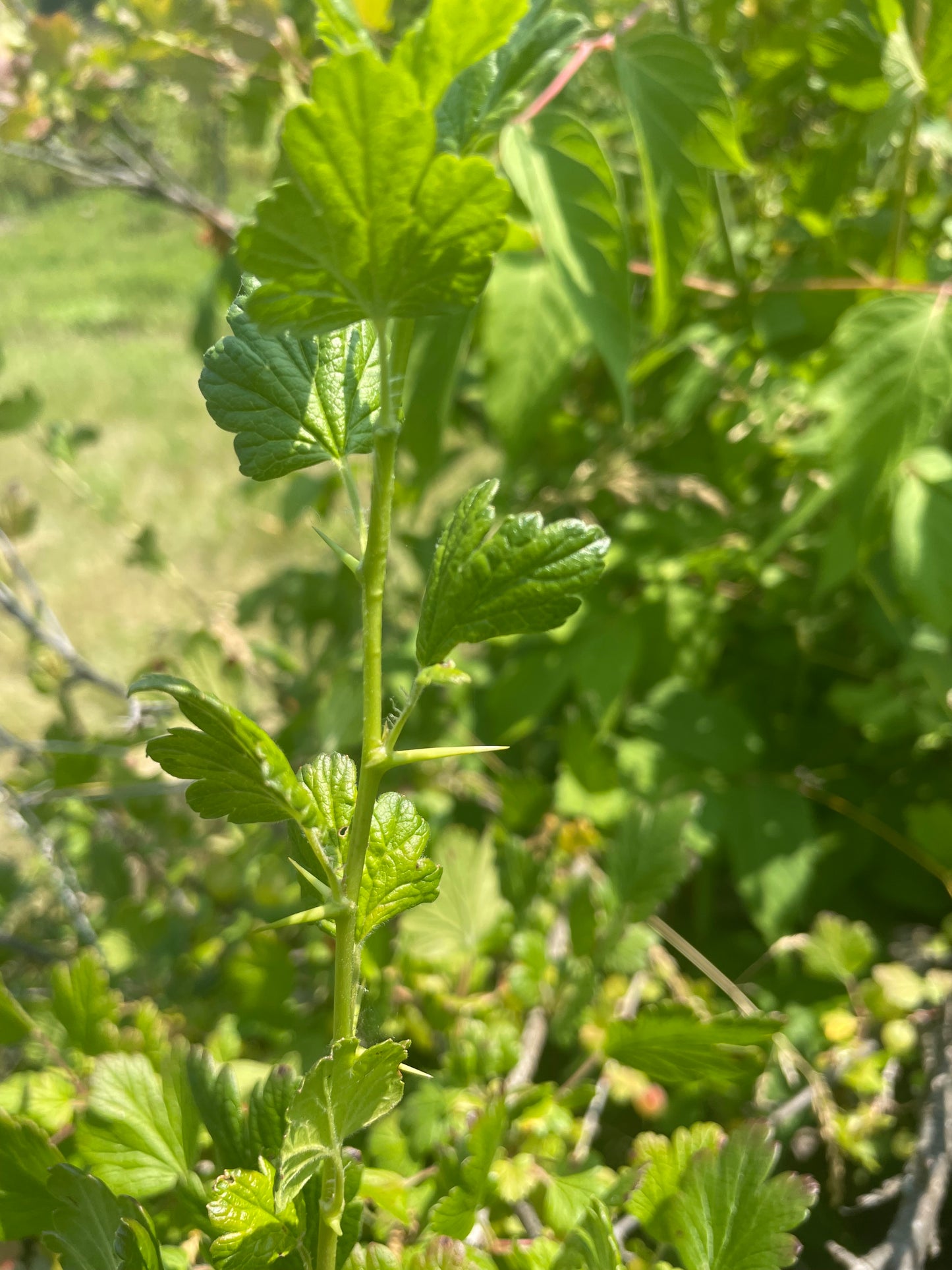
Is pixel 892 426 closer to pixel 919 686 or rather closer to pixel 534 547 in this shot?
pixel 919 686

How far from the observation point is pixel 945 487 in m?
0.80

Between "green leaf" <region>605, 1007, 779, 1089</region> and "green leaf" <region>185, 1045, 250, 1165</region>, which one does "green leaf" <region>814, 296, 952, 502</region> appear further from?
"green leaf" <region>185, 1045, 250, 1165</region>

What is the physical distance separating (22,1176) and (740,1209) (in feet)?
0.79

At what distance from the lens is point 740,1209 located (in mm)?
334

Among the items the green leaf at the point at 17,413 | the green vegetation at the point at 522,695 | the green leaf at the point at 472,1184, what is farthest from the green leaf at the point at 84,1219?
the green leaf at the point at 17,413

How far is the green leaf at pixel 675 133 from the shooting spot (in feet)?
2.24

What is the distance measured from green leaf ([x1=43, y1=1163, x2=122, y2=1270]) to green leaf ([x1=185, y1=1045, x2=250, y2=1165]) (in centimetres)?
4

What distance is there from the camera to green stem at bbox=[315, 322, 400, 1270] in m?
0.25

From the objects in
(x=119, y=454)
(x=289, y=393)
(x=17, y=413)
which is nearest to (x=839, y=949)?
(x=289, y=393)

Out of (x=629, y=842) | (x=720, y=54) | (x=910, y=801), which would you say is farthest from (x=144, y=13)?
(x=910, y=801)

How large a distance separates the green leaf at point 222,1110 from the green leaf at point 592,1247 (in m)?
0.11

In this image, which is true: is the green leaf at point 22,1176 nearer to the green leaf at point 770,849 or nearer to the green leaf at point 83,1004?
the green leaf at point 83,1004

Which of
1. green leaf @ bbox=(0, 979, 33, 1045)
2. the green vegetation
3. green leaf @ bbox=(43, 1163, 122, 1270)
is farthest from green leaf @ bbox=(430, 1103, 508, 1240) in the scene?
green leaf @ bbox=(0, 979, 33, 1045)

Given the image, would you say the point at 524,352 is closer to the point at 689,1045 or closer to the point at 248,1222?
the point at 689,1045
